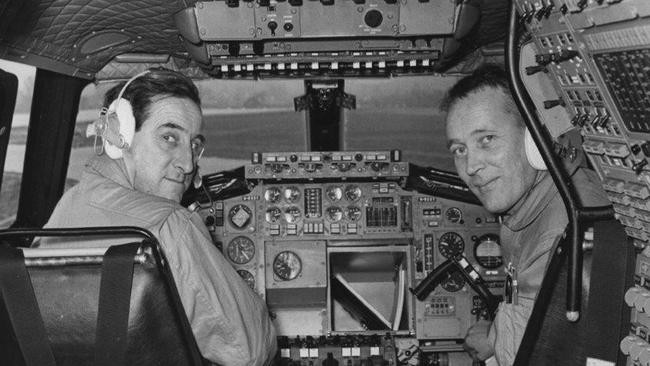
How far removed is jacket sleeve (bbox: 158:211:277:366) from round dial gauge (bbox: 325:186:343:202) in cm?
302

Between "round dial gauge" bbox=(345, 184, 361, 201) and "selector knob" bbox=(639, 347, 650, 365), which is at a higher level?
"round dial gauge" bbox=(345, 184, 361, 201)

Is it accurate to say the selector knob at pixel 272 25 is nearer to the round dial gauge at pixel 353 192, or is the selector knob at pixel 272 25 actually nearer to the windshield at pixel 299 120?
the windshield at pixel 299 120

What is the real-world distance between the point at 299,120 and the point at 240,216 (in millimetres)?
895

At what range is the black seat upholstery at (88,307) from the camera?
1791 millimetres

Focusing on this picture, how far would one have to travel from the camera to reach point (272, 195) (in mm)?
5285

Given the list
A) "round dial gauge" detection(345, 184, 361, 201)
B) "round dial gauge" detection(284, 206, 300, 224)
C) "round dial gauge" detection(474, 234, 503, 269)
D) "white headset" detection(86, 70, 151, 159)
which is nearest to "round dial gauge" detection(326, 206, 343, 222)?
"round dial gauge" detection(345, 184, 361, 201)

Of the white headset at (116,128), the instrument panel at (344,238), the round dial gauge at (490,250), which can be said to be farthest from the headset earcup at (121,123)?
the round dial gauge at (490,250)

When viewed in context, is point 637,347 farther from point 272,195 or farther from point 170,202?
point 272,195

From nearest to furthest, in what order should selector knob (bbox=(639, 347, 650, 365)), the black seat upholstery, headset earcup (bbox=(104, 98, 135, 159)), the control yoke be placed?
selector knob (bbox=(639, 347, 650, 365))
the black seat upholstery
headset earcup (bbox=(104, 98, 135, 159))
the control yoke

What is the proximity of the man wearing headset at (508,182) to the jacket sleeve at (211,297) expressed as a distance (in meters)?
0.76

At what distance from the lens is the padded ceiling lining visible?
3.18 m

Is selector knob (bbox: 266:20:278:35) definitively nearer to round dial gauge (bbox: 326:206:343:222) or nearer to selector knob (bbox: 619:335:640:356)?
round dial gauge (bbox: 326:206:343:222)

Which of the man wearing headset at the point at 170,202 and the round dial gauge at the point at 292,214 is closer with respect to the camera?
the man wearing headset at the point at 170,202

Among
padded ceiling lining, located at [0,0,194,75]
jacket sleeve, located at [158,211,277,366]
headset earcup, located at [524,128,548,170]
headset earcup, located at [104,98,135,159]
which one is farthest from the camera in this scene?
padded ceiling lining, located at [0,0,194,75]
